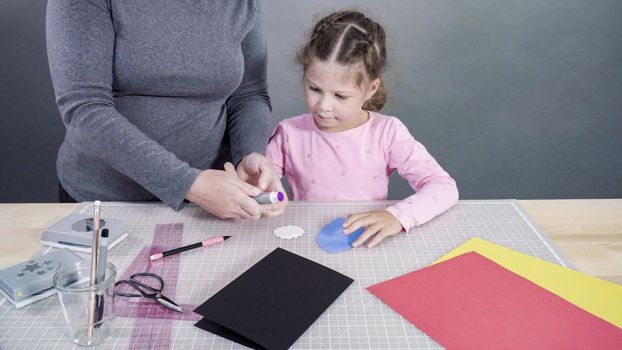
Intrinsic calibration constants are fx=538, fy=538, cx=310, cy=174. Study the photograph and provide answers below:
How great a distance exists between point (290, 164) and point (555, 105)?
158 centimetres

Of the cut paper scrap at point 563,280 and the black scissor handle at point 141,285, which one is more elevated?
the cut paper scrap at point 563,280

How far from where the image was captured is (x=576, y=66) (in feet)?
7.97

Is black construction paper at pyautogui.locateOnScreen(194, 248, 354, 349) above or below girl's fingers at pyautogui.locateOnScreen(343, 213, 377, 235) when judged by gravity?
below

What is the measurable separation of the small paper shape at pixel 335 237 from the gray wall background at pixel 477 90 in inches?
52.6

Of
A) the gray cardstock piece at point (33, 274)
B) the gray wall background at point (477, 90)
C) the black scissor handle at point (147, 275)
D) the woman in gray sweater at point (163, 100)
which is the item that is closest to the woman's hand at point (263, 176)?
the woman in gray sweater at point (163, 100)

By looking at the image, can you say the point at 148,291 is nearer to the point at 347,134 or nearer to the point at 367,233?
the point at 367,233

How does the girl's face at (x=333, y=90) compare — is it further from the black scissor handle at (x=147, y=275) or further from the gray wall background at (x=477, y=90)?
the gray wall background at (x=477, y=90)

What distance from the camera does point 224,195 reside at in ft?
3.41

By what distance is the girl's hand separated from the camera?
1.01 m

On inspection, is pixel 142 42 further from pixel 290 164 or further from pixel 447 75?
pixel 447 75

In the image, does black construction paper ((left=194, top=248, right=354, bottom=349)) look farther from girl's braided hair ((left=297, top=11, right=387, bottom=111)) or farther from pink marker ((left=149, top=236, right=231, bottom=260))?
girl's braided hair ((left=297, top=11, right=387, bottom=111))

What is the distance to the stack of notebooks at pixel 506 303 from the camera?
750 millimetres

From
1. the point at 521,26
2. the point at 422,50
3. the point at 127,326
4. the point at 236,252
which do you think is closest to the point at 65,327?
the point at 127,326

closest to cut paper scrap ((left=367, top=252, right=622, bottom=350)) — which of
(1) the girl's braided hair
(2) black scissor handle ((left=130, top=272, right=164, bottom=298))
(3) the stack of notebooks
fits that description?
(3) the stack of notebooks
